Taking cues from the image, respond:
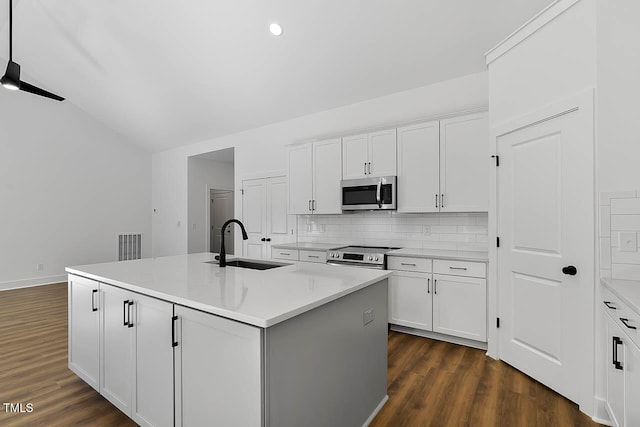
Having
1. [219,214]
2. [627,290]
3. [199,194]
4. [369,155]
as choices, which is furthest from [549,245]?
[219,214]

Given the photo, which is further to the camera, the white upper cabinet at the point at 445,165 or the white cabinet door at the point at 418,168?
the white cabinet door at the point at 418,168

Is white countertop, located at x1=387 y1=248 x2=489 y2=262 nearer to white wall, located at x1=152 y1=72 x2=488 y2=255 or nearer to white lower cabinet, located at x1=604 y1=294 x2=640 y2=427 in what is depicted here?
white lower cabinet, located at x1=604 y1=294 x2=640 y2=427

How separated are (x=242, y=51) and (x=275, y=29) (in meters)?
0.66

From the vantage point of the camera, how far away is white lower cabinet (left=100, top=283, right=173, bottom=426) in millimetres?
1621

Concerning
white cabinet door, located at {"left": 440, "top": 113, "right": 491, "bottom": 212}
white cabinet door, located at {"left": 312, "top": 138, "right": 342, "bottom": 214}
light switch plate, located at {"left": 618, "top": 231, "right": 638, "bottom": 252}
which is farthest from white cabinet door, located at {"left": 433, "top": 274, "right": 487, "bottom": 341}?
white cabinet door, located at {"left": 312, "top": 138, "right": 342, "bottom": 214}

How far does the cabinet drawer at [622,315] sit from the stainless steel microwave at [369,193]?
6.64ft

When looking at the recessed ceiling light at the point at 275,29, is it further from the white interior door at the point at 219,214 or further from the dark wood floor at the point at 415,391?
the white interior door at the point at 219,214

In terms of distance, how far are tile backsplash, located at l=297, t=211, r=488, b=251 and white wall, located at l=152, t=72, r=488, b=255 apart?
119cm

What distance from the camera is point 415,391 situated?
229 cm

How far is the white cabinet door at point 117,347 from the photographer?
1.86 meters

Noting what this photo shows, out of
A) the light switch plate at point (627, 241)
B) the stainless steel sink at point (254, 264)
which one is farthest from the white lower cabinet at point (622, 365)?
the stainless steel sink at point (254, 264)

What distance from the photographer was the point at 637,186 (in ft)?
6.23

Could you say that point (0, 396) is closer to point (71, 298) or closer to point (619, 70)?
point (71, 298)

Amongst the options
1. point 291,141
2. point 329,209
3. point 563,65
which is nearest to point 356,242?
point 329,209
